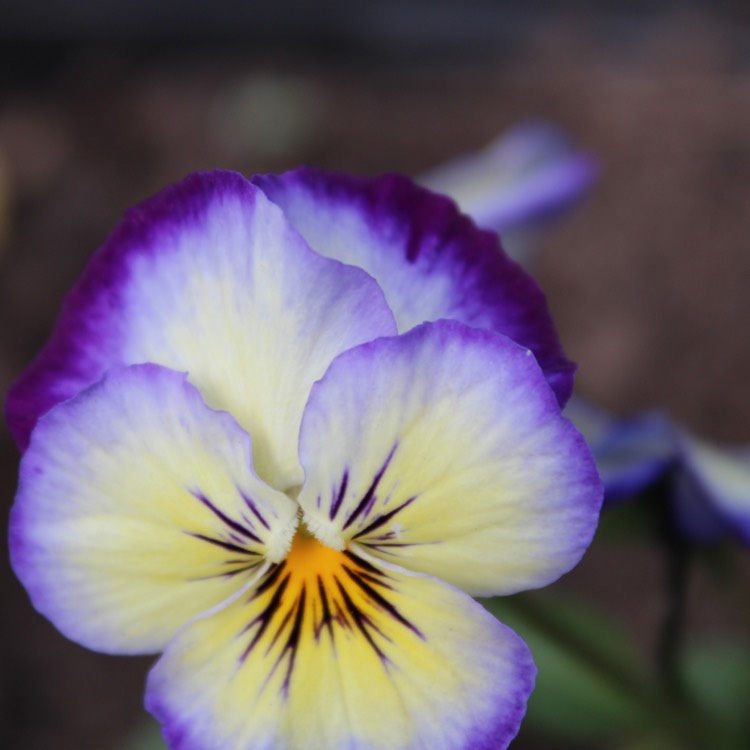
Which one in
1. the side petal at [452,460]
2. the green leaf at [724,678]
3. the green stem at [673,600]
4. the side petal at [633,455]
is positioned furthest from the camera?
the green leaf at [724,678]

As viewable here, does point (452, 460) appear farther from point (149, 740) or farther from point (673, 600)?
point (149, 740)

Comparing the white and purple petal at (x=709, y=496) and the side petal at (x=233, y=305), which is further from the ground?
the side petal at (x=233, y=305)

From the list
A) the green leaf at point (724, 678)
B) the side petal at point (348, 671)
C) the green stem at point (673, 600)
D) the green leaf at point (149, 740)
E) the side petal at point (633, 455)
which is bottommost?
the green leaf at point (149, 740)

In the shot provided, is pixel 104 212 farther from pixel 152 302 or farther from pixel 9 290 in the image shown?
pixel 152 302

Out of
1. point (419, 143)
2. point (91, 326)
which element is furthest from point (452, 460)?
point (419, 143)

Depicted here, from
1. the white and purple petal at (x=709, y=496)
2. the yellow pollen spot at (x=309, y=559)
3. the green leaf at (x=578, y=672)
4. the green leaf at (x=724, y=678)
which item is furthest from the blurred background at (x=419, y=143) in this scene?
the yellow pollen spot at (x=309, y=559)

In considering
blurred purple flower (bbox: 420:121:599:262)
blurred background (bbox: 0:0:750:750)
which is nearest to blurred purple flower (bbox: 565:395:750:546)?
blurred purple flower (bbox: 420:121:599:262)

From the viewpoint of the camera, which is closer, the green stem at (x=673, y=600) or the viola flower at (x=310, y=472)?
the viola flower at (x=310, y=472)

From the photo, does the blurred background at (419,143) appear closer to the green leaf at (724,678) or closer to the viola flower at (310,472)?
the green leaf at (724,678)
